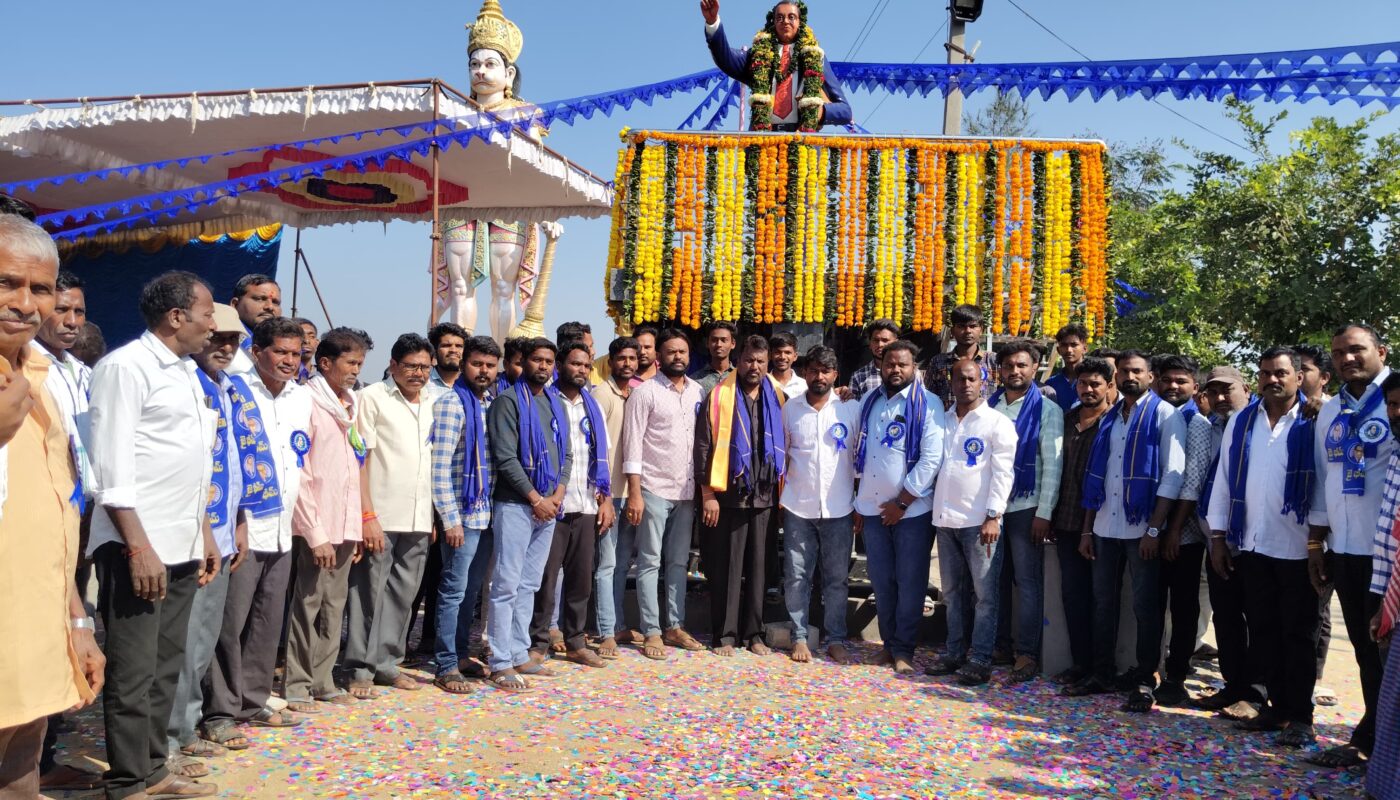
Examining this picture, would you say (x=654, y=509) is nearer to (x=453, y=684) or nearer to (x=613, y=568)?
(x=613, y=568)

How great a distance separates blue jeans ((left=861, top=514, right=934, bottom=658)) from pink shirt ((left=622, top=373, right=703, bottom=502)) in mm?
1185

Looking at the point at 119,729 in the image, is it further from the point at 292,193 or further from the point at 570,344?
the point at 292,193

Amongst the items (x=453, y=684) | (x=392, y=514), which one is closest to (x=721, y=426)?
(x=392, y=514)

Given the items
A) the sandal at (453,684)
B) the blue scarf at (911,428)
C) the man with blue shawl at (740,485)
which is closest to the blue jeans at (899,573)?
the blue scarf at (911,428)

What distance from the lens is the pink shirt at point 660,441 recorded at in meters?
6.26

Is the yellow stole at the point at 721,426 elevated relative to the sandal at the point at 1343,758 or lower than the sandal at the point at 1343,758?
elevated

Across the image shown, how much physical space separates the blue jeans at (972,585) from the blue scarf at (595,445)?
2.03 meters

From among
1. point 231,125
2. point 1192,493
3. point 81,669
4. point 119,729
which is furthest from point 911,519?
point 231,125

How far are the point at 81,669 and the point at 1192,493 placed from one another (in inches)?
198

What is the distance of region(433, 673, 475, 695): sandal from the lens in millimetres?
5227

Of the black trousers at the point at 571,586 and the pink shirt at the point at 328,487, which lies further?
the black trousers at the point at 571,586

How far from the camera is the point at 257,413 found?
13.9 ft

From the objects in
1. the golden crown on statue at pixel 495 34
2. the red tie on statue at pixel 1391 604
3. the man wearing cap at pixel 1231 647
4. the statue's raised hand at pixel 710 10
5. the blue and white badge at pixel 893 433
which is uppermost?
the golden crown on statue at pixel 495 34

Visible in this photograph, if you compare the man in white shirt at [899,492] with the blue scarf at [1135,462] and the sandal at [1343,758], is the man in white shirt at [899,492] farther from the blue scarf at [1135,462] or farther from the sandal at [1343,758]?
the sandal at [1343,758]
